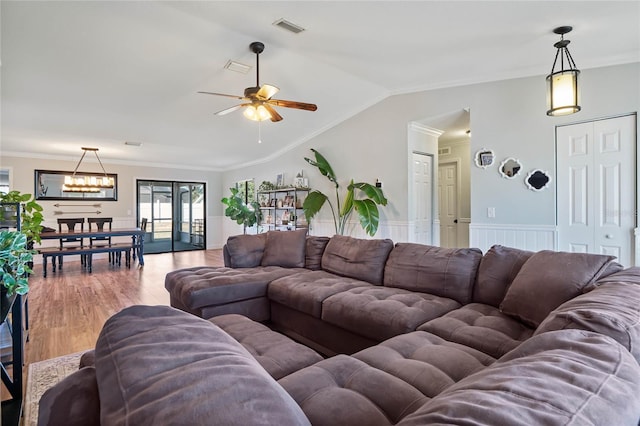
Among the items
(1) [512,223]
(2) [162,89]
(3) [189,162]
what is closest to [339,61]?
(2) [162,89]

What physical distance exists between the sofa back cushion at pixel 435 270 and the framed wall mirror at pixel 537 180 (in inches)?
75.8

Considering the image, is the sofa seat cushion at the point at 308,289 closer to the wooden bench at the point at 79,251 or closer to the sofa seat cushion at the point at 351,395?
the sofa seat cushion at the point at 351,395

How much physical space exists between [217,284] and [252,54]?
2795 mm

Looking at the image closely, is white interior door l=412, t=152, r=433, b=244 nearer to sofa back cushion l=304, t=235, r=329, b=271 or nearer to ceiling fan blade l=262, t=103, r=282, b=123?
sofa back cushion l=304, t=235, r=329, b=271

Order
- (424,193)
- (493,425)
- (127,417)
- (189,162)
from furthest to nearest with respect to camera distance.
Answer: (189,162), (424,193), (127,417), (493,425)

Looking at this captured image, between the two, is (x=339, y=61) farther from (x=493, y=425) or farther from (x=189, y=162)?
(x=189, y=162)

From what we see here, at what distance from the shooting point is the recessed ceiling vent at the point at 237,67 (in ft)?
13.5

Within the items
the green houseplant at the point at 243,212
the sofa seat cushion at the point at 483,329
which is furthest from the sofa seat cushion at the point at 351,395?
the green houseplant at the point at 243,212

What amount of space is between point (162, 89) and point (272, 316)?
3.51 m

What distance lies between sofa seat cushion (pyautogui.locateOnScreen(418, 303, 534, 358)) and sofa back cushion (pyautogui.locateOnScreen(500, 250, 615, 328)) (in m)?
0.09

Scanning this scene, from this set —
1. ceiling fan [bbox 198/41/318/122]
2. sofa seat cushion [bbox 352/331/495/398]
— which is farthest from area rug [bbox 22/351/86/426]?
ceiling fan [bbox 198/41/318/122]

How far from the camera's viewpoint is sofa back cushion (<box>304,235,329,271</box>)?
3.79 metres

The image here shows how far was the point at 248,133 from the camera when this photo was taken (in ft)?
22.0

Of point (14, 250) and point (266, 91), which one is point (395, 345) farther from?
point (266, 91)
